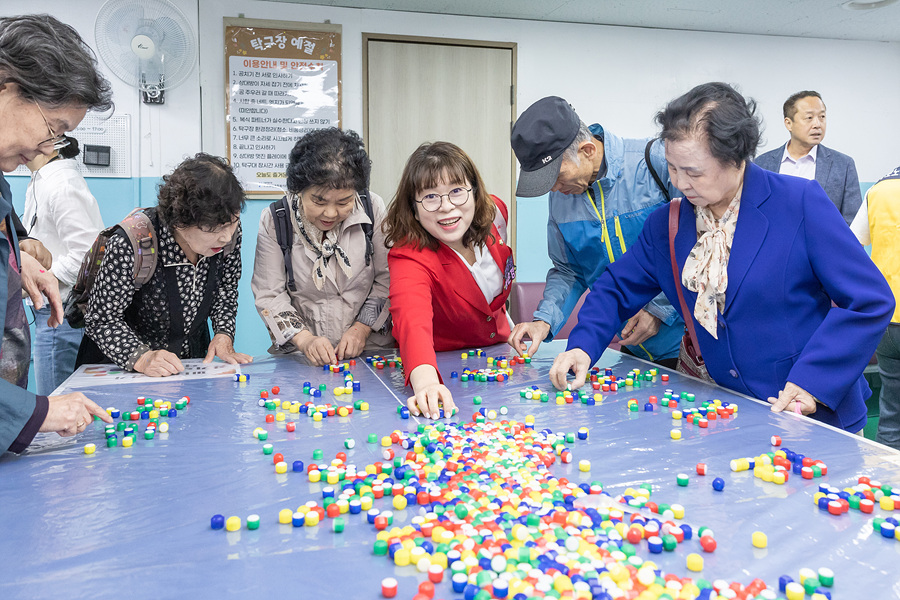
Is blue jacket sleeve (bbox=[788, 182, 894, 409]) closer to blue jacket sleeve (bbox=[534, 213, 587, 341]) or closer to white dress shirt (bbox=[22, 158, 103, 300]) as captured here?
blue jacket sleeve (bbox=[534, 213, 587, 341])

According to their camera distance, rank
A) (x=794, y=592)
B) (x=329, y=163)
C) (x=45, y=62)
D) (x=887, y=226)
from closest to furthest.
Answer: (x=794, y=592) < (x=45, y=62) < (x=329, y=163) < (x=887, y=226)

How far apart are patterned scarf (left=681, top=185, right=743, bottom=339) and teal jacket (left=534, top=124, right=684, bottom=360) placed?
42cm

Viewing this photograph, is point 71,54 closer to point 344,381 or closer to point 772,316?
point 344,381

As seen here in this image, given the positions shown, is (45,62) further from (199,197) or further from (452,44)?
(452,44)

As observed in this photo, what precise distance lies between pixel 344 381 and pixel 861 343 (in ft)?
4.98

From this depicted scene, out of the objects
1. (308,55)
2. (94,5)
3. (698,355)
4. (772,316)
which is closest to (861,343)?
(772,316)

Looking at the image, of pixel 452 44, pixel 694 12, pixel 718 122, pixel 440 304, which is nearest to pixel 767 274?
pixel 718 122

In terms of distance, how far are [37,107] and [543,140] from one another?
1450mm

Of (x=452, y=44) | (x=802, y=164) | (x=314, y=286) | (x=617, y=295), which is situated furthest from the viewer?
(x=452, y=44)

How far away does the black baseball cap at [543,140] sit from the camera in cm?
218

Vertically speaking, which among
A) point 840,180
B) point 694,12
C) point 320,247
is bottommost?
point 320,247

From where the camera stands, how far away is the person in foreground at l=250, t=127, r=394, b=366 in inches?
92.3

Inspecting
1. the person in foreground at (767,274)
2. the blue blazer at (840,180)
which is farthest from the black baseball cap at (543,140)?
the blue blazer at (840,180)

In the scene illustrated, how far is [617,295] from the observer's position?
2.20 m
